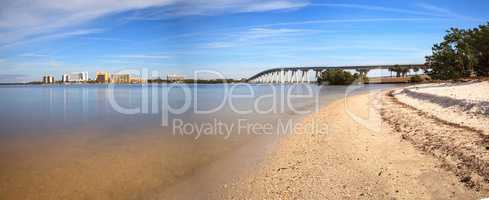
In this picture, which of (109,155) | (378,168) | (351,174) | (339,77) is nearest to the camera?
(351,174)

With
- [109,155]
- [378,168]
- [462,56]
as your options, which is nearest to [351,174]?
[378,168]

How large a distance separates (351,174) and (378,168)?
0.55 metres

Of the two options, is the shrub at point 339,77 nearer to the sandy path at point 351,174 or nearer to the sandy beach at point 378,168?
the sandy beach at point 378,168

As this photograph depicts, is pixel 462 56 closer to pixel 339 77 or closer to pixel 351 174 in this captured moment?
pixel 351 174

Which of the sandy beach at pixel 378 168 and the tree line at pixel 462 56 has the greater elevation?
the tree line at pixel 462 56

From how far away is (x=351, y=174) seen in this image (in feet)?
18.2

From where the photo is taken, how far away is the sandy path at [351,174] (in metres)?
4.65

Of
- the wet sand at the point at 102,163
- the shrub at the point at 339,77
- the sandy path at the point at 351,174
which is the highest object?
the shrub at the point at 339,77

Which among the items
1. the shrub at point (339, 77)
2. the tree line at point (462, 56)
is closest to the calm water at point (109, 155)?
the tree line at point (462, 56)

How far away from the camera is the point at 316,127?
11.2m

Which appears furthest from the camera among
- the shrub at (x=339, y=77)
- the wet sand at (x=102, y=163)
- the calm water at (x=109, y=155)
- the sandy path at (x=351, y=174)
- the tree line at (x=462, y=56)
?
the shrub at (x=339, y=77)

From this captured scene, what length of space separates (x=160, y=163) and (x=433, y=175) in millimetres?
4804

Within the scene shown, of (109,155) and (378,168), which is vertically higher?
(378,168)

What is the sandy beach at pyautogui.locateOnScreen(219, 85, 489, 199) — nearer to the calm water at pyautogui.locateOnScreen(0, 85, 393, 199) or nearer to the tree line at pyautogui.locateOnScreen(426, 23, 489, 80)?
the calm water at pyautogui.locateOnScreen(0, 85, 393, 199)
